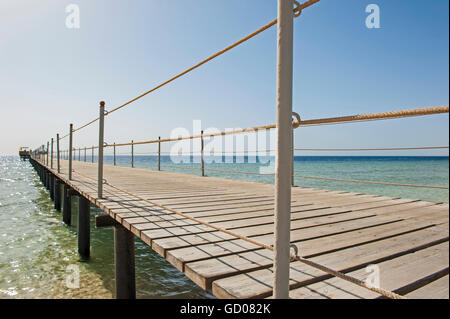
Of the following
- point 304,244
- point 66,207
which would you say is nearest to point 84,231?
point 66,207

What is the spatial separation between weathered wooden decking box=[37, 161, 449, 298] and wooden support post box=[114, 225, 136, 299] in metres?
0.25

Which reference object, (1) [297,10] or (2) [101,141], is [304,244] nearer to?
(1) [297,10]

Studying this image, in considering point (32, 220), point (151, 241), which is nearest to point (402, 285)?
point (151, 241)

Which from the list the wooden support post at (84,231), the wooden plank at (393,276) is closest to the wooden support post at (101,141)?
the wooden support post at (84,231)

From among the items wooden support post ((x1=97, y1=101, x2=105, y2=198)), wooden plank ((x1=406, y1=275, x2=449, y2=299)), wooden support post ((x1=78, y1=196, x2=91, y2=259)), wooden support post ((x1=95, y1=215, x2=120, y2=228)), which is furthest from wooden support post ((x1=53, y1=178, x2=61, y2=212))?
wooden plank ((x1=406, y1=275, x2=449, y2=299))

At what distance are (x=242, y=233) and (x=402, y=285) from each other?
87 centimetres

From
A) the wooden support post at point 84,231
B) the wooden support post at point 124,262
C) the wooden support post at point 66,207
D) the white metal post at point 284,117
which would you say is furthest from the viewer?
the wooden support post at point 66,207

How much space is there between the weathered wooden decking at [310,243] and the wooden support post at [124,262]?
25 centimetres

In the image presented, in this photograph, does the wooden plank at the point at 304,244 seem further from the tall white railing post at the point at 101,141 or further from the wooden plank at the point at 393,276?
the tall white railing post at the point at 101,141

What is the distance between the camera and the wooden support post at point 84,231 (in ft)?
14.1

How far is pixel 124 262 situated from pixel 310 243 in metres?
1.75

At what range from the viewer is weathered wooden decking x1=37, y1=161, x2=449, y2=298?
3.51 ft

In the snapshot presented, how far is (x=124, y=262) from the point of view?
99.3 inches
